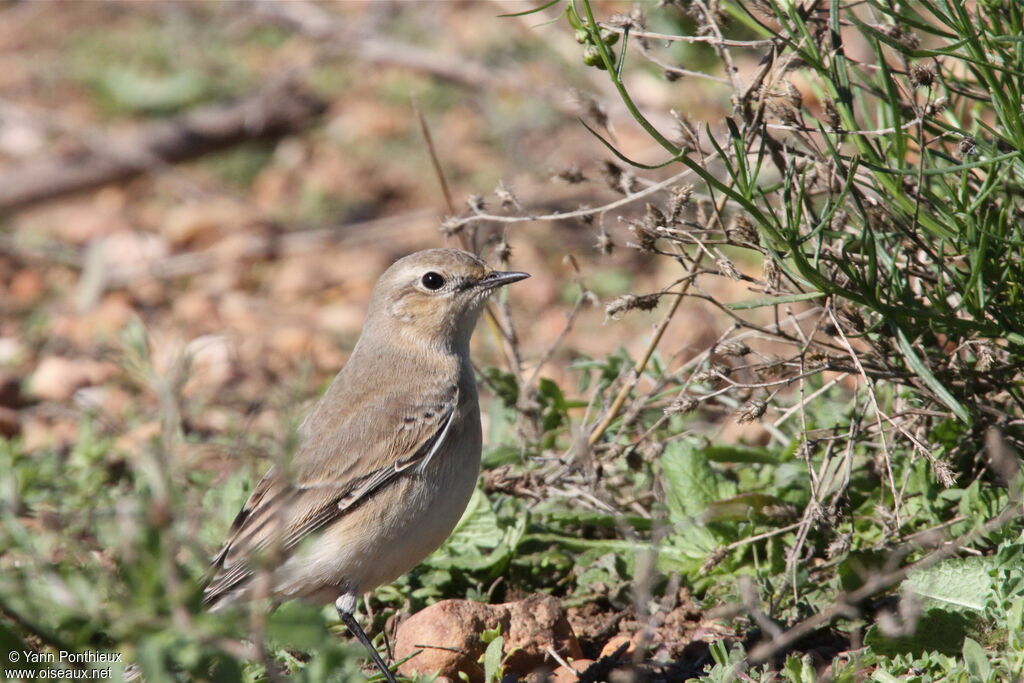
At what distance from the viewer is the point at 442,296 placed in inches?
208

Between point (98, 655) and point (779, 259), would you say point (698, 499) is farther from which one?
point (98, 655)

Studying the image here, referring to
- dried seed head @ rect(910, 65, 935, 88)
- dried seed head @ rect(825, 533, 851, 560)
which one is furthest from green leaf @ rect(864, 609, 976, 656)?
dried seed head @ rect(910, 65, 935, 88)

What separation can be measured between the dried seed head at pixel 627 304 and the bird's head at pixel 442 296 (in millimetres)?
1210

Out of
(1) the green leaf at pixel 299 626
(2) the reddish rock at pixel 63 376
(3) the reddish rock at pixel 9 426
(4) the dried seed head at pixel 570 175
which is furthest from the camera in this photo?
(2) the reddish rock at pixel 63 376

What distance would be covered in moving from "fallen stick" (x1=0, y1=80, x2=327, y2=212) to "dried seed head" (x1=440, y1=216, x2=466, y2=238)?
6.10 meters

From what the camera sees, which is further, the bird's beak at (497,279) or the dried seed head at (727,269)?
the bird's beak at (497,279)

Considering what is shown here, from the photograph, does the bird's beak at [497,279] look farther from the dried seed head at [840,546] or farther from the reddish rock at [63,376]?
the reddish rock at [63,376]

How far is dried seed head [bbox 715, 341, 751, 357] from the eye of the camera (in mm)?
4168

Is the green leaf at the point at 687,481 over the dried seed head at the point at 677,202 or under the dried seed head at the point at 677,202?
under

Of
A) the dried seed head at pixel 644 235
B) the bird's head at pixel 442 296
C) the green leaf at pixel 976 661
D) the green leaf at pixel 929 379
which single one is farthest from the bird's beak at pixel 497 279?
the green leaf at pixel 976 661

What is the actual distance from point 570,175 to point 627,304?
2.30 ft

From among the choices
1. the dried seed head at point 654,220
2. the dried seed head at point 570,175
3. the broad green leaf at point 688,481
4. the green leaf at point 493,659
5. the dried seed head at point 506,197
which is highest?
the dried seed head at point 654,220

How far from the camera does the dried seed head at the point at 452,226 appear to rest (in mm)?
4523

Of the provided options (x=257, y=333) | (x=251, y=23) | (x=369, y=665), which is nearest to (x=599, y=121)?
(x=369, y=665)
